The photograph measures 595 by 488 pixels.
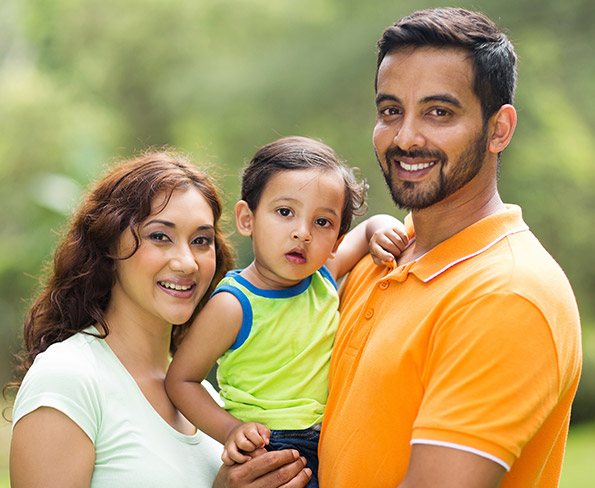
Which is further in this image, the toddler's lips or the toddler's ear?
the toddler's ear

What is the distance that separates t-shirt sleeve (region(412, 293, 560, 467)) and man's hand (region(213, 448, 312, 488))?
0.60m

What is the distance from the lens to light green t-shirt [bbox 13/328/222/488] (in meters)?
2.20

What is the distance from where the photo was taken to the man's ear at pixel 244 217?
261 cm

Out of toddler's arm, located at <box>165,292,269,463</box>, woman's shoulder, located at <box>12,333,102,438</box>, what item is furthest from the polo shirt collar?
woman's shoulder, located at <box>12,333,102,438</box>

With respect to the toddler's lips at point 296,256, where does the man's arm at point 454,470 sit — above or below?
below

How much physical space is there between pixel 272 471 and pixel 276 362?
35cm

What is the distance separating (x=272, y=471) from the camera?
7.57ft

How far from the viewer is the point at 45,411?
2156mm

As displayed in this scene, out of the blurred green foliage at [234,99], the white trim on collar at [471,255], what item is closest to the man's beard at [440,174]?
A: the white trim on collar at [471,255]

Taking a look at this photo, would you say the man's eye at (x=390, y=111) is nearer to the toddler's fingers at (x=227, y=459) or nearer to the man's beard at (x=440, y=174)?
the man's beard at (x=440, y=174)

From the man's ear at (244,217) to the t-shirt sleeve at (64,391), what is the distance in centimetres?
72

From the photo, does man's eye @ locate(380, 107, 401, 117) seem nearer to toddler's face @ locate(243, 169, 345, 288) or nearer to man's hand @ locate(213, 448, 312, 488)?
toddler's face @ locate(243, 169, 345, 288)

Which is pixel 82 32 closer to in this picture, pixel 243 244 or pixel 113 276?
pixel 243 244

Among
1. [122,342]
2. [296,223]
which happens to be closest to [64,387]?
[122,342]
